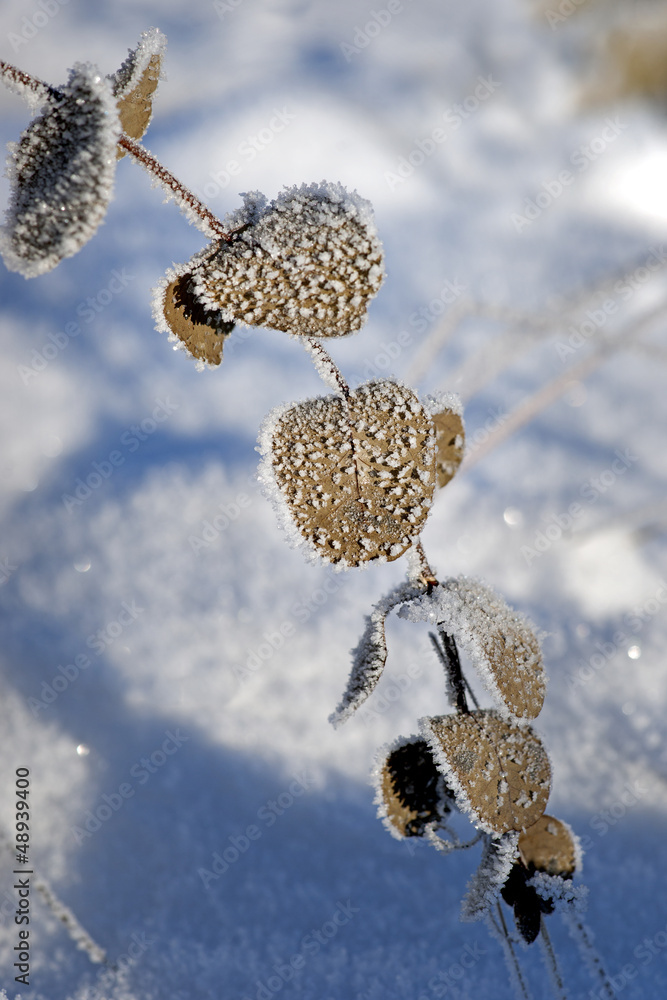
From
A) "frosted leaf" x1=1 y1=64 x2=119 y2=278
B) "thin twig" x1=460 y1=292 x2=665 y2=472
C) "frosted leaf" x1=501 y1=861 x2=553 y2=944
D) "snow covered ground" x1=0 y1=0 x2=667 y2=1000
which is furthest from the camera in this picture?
"thin twig" x1=460 y1=292 x2=665 y2=472

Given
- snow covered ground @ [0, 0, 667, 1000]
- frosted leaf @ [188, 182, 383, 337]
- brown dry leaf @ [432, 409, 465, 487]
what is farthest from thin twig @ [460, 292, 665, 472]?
frosted leaf @ [188, 182, 383, 337]

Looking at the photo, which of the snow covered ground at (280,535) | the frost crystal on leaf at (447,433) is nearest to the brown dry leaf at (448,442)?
the frost crystal on leaf at (447,433)

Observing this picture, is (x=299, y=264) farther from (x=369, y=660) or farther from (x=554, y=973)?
(x=554, y=973)

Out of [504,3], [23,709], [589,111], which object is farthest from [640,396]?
[23,709]

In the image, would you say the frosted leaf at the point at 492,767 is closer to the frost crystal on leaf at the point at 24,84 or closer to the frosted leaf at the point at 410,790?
the frosted leaf at the point at 410,790

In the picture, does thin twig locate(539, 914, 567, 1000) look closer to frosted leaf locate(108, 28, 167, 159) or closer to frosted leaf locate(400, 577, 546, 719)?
frosted leaf locate(400, 577, 546, 719)

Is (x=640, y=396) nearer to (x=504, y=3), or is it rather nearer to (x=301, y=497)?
(x=504, y=3)

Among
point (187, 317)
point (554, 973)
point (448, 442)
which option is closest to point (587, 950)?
point (554, 973)
